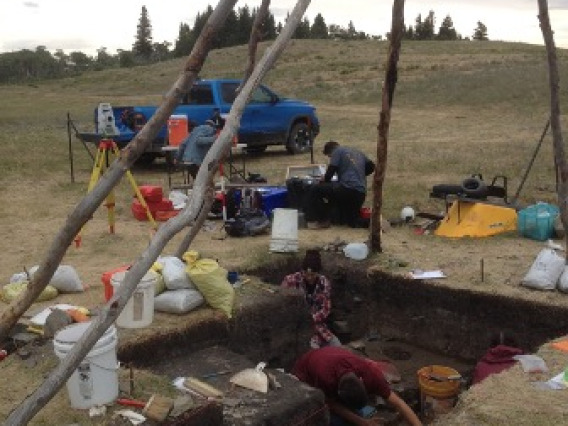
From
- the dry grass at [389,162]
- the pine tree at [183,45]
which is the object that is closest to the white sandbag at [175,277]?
the dry grass at [389,162]

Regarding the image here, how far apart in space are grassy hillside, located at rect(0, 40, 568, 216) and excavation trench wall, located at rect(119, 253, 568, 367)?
294 centimetres

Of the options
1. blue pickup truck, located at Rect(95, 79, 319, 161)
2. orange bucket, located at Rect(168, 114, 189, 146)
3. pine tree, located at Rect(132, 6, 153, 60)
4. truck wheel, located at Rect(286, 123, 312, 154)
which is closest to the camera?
orange bucket, located at Rect(168, 114, 189, 146)

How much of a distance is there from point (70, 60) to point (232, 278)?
119557mm

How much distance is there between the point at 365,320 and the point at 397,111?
1977 cm

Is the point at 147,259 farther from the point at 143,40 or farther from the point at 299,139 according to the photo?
the point at 143,40

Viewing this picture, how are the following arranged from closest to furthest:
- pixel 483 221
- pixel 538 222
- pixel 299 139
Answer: pixel 538 222 < pixel 483 221 < pixel 299 139

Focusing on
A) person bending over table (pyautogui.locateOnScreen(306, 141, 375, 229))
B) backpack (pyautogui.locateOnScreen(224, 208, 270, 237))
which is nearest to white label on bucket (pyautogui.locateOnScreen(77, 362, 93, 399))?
backpack (pyautogui.locateOnScreen(224, 208, 270, 237))

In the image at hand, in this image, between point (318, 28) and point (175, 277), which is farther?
point (318, 28)

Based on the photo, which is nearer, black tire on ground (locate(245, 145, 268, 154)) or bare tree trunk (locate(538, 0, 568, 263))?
bare tree trunk (locate(538, 0, 568, 263))

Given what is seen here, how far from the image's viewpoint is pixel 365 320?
841 cm

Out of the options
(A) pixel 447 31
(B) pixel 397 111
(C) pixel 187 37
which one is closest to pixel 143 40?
(C) pixel 187 37

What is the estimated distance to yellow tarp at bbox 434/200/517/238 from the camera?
939 cm

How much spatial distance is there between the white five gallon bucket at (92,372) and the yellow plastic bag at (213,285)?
1779 mm

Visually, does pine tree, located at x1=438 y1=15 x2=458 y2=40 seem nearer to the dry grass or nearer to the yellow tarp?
the dry grass
